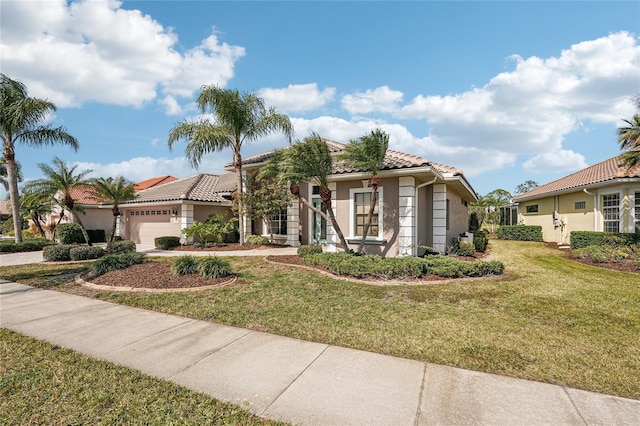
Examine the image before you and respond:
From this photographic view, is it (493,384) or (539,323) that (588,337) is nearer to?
(539,323)

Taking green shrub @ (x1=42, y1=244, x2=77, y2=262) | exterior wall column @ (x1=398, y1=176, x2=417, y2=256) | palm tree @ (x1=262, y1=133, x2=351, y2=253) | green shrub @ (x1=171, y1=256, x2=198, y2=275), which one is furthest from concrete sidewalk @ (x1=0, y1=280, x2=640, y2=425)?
→ green shrub @ (x1=42, y1=244, x2=77, y2=262)

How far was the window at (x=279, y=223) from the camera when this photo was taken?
1603 cm

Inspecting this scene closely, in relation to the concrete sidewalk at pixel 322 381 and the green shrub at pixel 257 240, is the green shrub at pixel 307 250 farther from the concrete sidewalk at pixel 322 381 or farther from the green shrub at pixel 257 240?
the concrete sidewalk at pixel 322 381

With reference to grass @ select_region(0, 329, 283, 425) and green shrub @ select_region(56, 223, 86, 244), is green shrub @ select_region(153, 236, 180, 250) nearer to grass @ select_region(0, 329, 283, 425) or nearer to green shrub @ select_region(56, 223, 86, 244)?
green shrub @ select_region(56, 223, 86, 244)

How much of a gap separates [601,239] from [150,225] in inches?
961

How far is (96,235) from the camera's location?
23.6 m

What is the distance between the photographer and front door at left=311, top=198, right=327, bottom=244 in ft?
45.5

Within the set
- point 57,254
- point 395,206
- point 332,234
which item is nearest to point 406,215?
point 395,206

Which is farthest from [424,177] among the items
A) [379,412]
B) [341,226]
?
[379,412]

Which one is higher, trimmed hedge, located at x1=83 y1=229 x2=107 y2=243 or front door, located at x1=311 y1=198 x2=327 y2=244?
front door, located at x1=311 y1=198 x2=327 y2=244

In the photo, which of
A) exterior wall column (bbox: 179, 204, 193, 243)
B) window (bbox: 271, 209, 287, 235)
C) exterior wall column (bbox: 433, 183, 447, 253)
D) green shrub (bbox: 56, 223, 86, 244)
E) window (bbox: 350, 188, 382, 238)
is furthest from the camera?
green shrub (bbox: 56, 223, 86, 244)

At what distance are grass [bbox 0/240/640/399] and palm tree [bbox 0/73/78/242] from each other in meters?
13.4

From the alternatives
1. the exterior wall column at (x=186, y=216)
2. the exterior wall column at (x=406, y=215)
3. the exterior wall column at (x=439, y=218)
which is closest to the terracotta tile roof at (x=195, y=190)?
the exterior wall column at (x=186, y=216)

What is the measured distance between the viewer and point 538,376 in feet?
11.4
